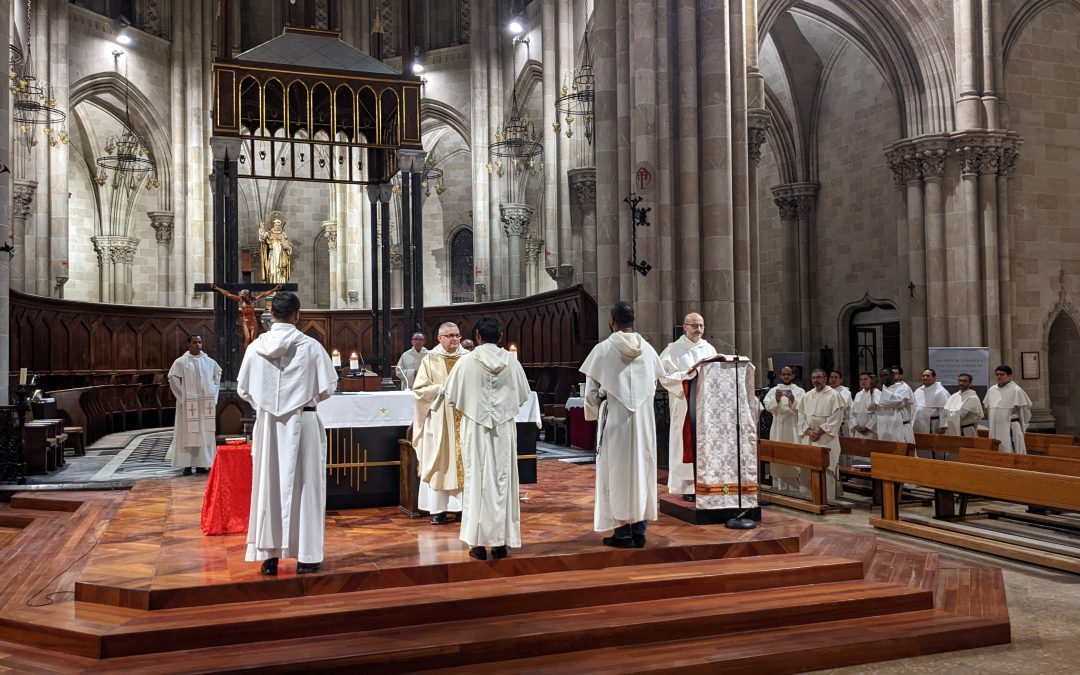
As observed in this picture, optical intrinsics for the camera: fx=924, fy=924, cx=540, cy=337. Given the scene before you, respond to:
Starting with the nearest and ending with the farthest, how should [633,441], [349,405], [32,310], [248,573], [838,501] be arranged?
1. [248,573]
2. [633,441]
3. [349,405]
4. [838,501]
5. [32,310]

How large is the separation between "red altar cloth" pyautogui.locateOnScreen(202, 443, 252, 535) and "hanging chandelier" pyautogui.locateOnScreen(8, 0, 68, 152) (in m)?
12.7

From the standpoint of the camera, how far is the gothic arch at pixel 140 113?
73.4 ft

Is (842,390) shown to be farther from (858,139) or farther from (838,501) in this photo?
(858,139)

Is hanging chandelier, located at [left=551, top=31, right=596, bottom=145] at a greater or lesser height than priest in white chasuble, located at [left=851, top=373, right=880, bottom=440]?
greater

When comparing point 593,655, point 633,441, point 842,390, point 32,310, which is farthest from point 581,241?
point 593,655

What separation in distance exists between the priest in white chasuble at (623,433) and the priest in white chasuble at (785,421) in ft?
14.5

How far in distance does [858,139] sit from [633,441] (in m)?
15.3

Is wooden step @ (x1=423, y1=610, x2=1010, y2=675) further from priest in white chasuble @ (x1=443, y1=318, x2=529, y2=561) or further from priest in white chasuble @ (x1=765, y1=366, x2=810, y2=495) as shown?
priest in white chasuble @ (x1=765, y1=366, x2=810, y2=495)

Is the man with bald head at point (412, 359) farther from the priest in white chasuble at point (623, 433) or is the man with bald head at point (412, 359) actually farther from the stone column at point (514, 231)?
the stone column at point (514, 231)

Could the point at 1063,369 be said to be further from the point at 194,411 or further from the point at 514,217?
the point at 194,411

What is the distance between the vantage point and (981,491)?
23.4ft

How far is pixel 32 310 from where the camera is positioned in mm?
17484

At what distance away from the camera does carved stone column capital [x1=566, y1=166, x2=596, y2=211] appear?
1842 cm

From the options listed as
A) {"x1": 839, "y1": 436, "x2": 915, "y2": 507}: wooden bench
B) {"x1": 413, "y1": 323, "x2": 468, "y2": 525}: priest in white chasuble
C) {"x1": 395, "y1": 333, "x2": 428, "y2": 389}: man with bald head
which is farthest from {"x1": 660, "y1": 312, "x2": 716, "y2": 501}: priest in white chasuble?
{"x1": 395, "y1": 333, "x2": 428, "y2": 389}: man with bald head
